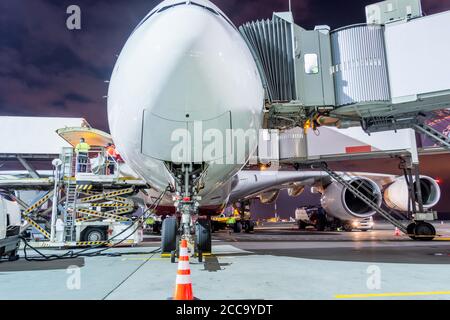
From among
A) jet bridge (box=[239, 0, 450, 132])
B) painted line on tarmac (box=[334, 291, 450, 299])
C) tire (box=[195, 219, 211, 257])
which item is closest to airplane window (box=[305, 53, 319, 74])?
jet bridge (box=[239, 0, 450, 132])

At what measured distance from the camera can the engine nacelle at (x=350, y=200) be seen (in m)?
12.6

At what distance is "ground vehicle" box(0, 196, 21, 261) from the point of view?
609 centimetres

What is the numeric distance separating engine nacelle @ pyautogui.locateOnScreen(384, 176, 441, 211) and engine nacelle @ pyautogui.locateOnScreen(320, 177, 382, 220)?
2.61ft

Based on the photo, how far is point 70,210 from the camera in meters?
9.82

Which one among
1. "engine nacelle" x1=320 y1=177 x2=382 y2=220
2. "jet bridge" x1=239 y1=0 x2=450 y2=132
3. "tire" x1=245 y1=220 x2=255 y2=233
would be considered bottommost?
"tire" x1=245 y1=220 x2=255 y2=233

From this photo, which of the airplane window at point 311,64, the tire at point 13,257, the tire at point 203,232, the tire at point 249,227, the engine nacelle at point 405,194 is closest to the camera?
the tire at point 203,232

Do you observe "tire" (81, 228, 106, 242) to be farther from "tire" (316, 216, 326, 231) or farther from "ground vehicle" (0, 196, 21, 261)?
"tire" (316, 216, 326, 231)

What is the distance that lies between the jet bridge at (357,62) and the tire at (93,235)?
596 centimetres

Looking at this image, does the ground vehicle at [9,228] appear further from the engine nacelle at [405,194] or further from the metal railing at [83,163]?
the engine nacelle at [405,194]

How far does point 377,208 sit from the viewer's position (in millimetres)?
11484

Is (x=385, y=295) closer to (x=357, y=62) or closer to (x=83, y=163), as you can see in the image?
(x=357, y=62)

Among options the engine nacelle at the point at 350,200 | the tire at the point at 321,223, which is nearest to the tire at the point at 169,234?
the engine nacelle at the point at 350,200

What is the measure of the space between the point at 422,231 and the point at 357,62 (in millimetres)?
5949
